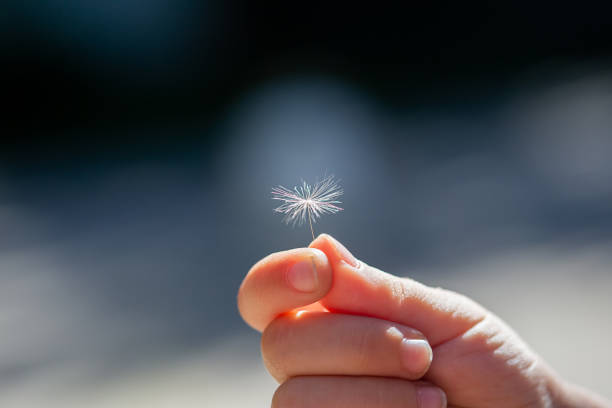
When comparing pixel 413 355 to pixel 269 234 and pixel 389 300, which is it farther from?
pixel 269 234

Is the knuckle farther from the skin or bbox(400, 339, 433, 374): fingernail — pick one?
bbox(400, 339, 433, 374): fingernail

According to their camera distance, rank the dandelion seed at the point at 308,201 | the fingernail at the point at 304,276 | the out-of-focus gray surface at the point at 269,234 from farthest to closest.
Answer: the out-of-focus gray surface at the point at 269,234 → the dandelion seed at the point at 308,201 → the fingernail at the point at 304,276

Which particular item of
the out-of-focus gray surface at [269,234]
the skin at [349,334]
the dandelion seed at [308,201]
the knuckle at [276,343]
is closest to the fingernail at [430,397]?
the skin at [349,334]

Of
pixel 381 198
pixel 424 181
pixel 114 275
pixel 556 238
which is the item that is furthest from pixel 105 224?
pixel 556 238

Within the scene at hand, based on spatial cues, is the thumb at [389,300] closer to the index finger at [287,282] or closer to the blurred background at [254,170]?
the index finger at [287,282]

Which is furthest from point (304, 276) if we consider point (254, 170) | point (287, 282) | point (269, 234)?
point (254, 170)
